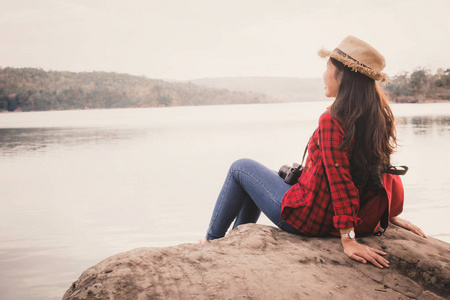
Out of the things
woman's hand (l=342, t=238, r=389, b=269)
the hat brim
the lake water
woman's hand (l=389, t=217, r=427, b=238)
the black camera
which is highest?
the hat brim

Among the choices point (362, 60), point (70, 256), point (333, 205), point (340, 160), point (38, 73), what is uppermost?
point (38, 73)

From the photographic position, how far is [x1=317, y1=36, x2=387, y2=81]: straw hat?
1595 mm

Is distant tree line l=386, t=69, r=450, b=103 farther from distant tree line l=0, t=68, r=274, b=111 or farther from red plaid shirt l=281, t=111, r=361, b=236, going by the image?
distant tree line l=0, t=68, r=274, b=111

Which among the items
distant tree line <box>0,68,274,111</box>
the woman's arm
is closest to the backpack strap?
the woman's arm

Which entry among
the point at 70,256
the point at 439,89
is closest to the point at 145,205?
the point at 70,256

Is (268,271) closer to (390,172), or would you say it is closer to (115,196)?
(390,172)

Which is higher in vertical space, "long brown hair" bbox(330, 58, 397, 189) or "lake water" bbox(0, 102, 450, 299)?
A: "long brown hair" bbox(330, 58, 397, 189)

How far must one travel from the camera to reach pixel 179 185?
507cm

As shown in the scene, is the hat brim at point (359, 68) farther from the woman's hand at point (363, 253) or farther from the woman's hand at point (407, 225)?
the woman's hand at point (407, 225)

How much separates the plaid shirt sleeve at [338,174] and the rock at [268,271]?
182 millimetres

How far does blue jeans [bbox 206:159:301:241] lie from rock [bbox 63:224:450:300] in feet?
Answer: 0.38

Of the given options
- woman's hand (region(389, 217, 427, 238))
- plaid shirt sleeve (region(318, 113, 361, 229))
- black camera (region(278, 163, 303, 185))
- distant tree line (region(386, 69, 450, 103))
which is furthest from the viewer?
distant tree line (region(386, 69, 450, 103))

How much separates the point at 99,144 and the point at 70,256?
603 centimetres

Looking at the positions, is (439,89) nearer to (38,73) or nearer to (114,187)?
(114,187)
